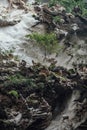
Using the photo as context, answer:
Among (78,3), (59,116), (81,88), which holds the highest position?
(78,3)

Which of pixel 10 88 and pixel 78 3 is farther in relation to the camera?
pixel 78 3

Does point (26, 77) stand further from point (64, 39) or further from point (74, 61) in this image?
point (64, 39)

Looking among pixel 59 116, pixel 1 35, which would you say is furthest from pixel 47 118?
pixel 1 35

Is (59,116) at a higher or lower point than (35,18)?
lower

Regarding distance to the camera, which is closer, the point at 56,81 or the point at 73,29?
the point at 56,81

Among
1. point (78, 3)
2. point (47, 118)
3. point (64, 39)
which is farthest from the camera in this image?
point (78, 3)

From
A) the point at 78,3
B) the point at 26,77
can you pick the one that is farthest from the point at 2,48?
the point at 78,3

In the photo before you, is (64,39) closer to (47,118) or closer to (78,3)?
(78,3)

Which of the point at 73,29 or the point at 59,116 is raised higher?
the point at 73,29

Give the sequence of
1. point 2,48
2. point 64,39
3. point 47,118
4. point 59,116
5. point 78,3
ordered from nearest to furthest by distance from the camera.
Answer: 1. point 47,118
2. point 59,116
3. point 2,48
4. point 64,39
5. point 78,3

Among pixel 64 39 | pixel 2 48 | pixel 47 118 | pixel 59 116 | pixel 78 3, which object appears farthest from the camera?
pixel 78 3
